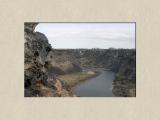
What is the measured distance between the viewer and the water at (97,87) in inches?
476

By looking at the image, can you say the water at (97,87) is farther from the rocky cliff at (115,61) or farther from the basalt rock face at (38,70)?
the basalt rock face at (38,70)

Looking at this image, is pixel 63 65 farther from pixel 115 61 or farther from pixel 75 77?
pixel 115 61

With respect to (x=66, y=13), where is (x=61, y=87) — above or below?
below

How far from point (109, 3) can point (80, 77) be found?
1.67m

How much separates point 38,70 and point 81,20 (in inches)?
55.1

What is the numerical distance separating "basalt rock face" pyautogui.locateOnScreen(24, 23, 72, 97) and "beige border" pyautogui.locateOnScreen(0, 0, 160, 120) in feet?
0.45

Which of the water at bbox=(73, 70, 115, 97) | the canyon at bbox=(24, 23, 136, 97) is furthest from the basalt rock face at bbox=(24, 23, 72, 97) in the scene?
the water at bbox=(73, 70, 115, 97)

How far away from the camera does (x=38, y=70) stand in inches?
480

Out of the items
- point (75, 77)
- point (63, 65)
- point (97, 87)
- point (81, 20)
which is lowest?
point (97, 87)

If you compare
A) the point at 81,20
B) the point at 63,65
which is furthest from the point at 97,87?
the point at 81,20

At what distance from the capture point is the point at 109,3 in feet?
39.1
